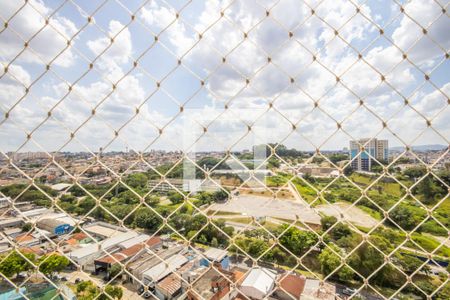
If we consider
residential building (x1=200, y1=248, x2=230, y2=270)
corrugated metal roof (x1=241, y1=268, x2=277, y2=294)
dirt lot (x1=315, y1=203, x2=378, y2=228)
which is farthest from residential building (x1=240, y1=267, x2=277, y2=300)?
dirt lot (x1=315, y1=203, x2=378, y2=228)

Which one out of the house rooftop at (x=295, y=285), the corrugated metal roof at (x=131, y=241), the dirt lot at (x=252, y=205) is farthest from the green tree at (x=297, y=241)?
the dirt lot at (x=252, y=205)

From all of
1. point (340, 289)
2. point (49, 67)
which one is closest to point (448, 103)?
point (49, 67)

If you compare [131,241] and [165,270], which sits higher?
[165,270]

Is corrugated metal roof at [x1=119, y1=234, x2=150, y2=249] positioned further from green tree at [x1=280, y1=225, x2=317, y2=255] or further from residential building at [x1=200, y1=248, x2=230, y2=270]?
green tree at [x1=280, y1=225, x2=317, y2=255]

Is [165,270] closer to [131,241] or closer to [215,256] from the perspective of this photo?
[215,256]

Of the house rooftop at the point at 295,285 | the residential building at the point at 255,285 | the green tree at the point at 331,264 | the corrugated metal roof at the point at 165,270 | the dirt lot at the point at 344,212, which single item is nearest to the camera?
the corrugated metal roof at the point at 165,270

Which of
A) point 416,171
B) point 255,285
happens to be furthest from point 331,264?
point 416,171

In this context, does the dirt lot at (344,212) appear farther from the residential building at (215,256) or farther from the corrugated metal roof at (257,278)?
the residential building at (215,256)

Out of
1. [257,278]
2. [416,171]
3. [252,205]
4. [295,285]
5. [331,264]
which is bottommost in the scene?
[295,285]

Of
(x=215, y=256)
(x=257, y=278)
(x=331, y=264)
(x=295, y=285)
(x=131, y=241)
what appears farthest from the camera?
(x=131, y=241)

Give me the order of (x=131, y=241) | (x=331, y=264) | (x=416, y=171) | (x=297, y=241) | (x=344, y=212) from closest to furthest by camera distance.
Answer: (x=344, y=212)
(x=416, y=171)
(x=331, y=264)
(x=297, y=241)
(x=131, y=241)

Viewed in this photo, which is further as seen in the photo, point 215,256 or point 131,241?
point 131,241

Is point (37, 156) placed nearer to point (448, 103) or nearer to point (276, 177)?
point (276, 177)
